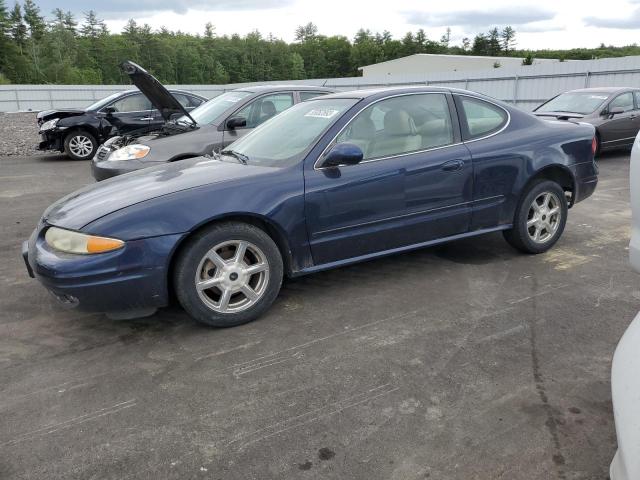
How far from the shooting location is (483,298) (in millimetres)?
3986

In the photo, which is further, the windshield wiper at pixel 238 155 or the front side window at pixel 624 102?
the front side window at pixel 624 102

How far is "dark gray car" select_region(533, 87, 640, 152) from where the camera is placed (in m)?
10.4

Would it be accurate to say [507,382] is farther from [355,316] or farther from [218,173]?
[218,173]

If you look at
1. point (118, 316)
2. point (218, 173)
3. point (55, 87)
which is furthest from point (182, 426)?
point (55, 87)

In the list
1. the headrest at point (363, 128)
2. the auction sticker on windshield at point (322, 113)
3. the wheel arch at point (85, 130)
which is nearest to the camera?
the headrest at point (363, 128)

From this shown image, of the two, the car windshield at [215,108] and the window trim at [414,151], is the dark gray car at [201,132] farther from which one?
the window trim at [414,151]

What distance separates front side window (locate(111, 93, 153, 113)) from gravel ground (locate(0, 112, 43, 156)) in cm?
334

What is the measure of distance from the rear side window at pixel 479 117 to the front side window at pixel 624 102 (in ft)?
24.0

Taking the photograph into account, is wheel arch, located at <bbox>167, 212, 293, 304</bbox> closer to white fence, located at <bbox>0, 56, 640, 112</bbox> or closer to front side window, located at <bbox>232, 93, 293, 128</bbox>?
front side window, located at <bbox>232, 93, 293, 128</bbox>

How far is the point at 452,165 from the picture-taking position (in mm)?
4270

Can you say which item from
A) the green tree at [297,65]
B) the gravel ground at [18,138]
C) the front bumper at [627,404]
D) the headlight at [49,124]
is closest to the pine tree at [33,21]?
the green tree at [297,65]

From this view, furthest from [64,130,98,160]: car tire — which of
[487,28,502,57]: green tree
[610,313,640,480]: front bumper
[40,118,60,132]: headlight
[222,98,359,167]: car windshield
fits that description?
[487,28,502,57]: green tree

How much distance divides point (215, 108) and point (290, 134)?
3.47m

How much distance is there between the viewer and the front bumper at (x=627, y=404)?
1.53 metres
